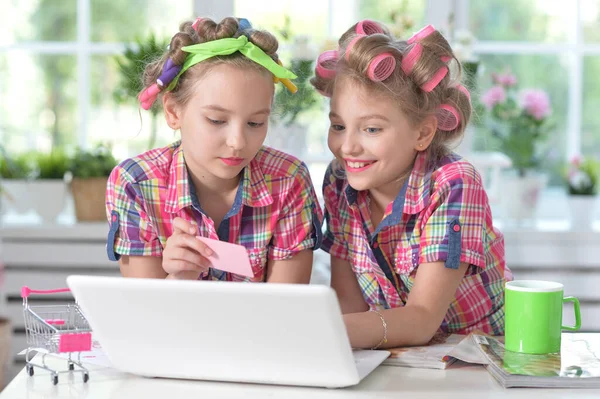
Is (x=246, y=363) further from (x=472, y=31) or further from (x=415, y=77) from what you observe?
(x=472, y=31)

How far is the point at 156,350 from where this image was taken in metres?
1.09

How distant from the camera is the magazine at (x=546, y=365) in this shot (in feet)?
3.61

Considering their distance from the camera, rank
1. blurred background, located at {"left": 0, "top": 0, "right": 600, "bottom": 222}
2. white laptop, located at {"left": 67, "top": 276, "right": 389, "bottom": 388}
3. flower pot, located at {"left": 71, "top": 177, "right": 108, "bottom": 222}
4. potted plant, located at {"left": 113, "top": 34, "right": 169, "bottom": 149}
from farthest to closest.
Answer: blurred background, located at {"left": 0, "top": 0, "right": 600, "bottom": 222} → flower pot, located at {"left": 71, "top": 177, "right": 108, "bottom": 222} → potted plant, located at {"left": 113, "top": 34, "right": 169, "bottom": 149} → white laptop, located at {"left": 67, "top": 276, "right": 389, "bottom": 388}

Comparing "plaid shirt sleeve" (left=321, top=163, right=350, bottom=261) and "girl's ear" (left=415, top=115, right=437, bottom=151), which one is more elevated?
"girl's ear" (left=415, top=115, right=437, bottom=151)

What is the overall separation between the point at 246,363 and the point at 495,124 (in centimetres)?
240

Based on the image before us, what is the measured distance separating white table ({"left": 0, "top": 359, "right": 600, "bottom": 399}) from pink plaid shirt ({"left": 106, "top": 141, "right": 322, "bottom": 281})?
39 centimetres

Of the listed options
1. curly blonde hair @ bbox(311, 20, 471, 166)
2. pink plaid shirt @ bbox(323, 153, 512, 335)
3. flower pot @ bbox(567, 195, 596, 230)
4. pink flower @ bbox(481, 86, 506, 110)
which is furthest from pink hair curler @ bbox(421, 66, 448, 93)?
flower pot @ bbox(567, 195, 596, 230)

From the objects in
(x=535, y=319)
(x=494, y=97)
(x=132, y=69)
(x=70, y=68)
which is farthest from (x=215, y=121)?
(x=70, y=68)

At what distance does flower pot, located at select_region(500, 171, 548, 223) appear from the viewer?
3197 mm

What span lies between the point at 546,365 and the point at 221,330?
1.49 feet

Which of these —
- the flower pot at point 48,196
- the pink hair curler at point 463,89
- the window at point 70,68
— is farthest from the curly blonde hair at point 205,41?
the window at point 70,68

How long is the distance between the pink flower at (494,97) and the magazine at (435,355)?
6.51ft

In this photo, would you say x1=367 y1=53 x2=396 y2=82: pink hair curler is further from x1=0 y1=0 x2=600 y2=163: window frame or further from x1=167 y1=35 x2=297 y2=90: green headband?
x1=0 y1=0 x2=600 y2=163: window frame

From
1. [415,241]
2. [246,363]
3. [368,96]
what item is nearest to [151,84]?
[368,96]
